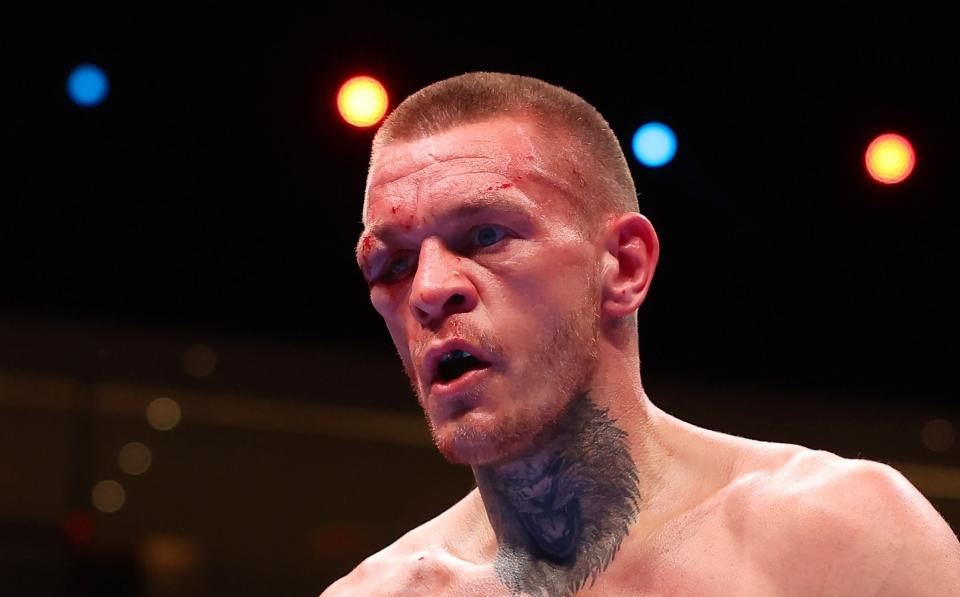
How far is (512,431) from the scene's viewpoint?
1760 mm

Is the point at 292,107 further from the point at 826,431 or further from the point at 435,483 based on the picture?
the point at 826,431

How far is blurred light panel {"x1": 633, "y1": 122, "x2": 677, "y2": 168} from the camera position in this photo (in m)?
2.91

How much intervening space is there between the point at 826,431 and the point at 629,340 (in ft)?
5.81

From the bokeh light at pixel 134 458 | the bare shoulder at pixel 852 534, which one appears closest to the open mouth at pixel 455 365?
the bare shoulder at pixel 852 534

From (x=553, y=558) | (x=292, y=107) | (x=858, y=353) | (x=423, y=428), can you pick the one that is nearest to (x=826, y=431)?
(x=858, y=353)

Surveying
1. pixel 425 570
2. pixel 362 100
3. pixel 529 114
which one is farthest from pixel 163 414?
pixel 529 114

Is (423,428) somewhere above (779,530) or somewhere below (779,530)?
below

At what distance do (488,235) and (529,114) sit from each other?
224mm

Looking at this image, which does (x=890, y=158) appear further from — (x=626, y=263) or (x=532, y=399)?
(x=532, y=399)

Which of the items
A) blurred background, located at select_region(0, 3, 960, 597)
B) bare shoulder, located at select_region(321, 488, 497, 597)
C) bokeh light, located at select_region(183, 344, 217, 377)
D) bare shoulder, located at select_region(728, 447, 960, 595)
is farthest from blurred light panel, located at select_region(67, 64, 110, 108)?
bare shoulder, located at select_region(728, 447, 960, 595)

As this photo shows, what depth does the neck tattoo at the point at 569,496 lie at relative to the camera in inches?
71.8

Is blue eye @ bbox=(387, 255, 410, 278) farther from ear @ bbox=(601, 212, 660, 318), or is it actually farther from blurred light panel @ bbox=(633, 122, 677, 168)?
blurred light panel @ bbox=(633, 122, 677, 168)

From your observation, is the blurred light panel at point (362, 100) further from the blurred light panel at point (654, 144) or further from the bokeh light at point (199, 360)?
the bokeh light at point (199, 360)

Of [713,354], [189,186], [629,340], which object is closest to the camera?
[629,340]
